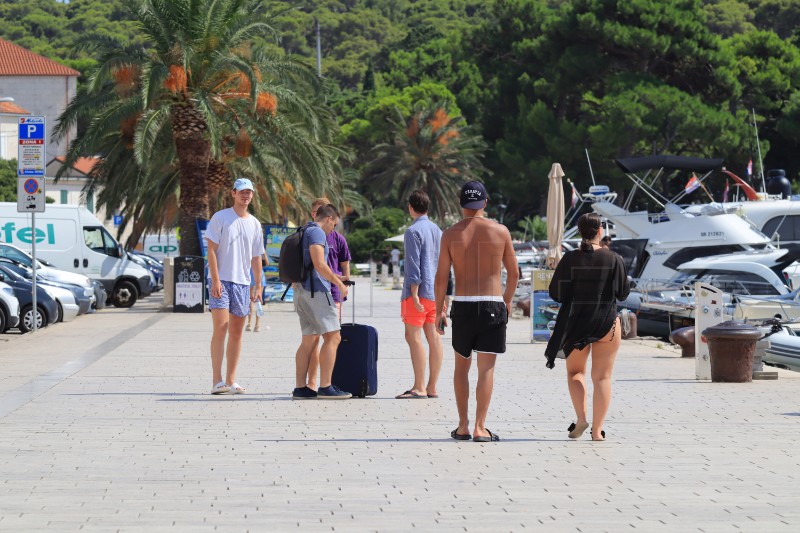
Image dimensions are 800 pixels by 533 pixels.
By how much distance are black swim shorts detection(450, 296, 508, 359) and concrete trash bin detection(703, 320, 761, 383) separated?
207 inches

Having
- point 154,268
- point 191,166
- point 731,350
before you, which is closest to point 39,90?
point 154,268

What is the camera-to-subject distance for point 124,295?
109ft

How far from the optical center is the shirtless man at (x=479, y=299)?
9.11 m

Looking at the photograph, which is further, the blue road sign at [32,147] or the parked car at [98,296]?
the parked car at [98,296]

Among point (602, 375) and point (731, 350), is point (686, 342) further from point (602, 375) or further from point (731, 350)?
point (602, 375)

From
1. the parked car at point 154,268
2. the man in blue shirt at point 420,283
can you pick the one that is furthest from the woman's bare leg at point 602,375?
the parked car at point 154,268

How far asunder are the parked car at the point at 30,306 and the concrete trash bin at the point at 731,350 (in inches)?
469

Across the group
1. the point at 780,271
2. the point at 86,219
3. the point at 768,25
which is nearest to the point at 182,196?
the point at 86,219

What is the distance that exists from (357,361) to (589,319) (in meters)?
3.16

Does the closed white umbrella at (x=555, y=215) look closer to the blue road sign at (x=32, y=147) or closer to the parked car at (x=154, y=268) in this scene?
the blue road sign at (x=32, y=147)

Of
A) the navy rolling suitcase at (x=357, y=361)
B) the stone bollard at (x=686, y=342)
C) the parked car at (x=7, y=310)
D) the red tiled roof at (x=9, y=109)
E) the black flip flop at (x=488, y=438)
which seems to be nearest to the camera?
the black flip flop at (x=488, y=438)

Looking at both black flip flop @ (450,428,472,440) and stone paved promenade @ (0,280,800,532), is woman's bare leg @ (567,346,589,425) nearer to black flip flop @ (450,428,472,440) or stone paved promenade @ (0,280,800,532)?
stone paved promenade @ (0,280,800,532)

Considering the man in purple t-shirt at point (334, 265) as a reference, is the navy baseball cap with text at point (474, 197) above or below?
above

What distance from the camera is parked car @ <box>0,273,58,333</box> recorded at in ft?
71.4
